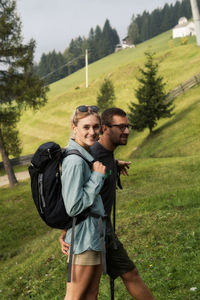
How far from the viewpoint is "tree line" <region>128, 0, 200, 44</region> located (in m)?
181

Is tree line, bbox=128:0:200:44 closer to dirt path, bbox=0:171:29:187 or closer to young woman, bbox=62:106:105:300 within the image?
dirt path, bbox=0:171:29:187

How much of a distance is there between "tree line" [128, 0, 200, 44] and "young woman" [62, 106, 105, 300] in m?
185

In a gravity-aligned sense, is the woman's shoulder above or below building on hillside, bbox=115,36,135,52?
below

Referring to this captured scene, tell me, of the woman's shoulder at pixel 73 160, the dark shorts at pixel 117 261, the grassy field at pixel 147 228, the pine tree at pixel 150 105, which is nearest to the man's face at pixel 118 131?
the woman's shoulder at pixel 73 160

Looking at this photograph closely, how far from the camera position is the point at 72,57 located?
570 ft

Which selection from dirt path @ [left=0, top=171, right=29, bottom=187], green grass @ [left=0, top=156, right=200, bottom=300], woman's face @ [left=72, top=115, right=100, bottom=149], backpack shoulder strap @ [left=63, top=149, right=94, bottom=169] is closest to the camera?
backpack shoulder strap @ [left=63, top=149, right=94, bottom=169]

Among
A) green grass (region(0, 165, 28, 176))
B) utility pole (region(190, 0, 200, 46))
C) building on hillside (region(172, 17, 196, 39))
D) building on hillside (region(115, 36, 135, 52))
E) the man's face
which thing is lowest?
green grass (region(0, 165, 28, 176))

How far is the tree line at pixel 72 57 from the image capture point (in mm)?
159825

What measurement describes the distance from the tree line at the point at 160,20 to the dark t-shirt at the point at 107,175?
7280 inches

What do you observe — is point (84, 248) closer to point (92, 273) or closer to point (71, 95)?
point (92, 273)

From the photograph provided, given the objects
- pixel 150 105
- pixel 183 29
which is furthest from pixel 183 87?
pixel 183 29

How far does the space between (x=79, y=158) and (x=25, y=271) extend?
6.88 m

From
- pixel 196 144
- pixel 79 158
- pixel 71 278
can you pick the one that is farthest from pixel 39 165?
pixel 196 144

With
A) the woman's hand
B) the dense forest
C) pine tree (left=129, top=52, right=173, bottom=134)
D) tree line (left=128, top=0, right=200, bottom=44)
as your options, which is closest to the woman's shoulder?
the woman's hand
